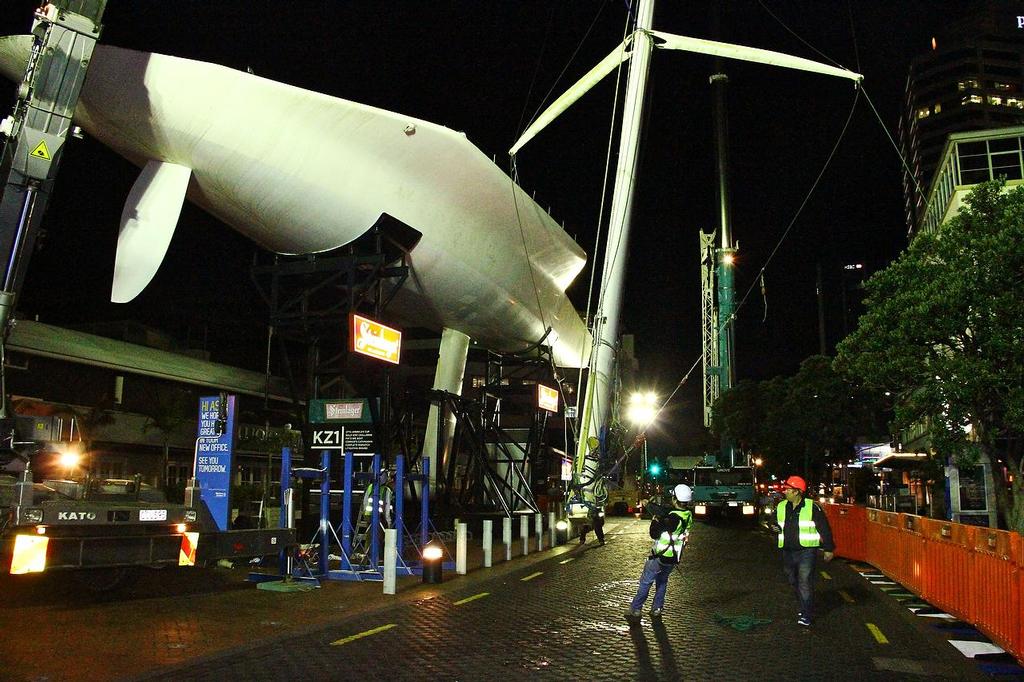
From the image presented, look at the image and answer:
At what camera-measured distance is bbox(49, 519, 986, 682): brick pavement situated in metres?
7.61

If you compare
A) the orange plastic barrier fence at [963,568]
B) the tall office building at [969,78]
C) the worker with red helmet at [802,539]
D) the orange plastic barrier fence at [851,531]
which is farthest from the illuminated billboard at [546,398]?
the tall office building at [969,78]

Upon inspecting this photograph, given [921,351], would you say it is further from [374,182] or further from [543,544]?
[374,182]

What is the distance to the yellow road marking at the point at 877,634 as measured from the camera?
364 inches

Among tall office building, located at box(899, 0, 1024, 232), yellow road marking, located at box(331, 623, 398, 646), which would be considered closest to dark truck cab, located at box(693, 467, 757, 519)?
yellow road marking, located at box(331, 623, 398, 646)

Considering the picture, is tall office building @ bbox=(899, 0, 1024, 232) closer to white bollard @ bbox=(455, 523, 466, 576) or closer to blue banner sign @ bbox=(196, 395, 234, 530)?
white bollard @ bbox=(455, 523, 466, 576)

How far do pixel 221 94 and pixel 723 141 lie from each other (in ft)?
218

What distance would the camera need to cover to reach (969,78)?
13012 centimetres

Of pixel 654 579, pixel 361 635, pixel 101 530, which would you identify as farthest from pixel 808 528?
pixel 101 530

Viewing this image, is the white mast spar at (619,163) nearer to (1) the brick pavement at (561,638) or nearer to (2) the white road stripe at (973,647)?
(1) the brick pavement at (561,638)

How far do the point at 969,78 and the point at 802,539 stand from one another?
145 metres

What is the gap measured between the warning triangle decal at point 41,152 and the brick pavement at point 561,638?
19.9 feet

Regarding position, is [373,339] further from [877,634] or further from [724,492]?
[724,492]

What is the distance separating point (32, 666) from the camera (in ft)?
24.5

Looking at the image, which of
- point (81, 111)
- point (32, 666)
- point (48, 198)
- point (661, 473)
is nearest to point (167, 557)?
point (32, 666)
